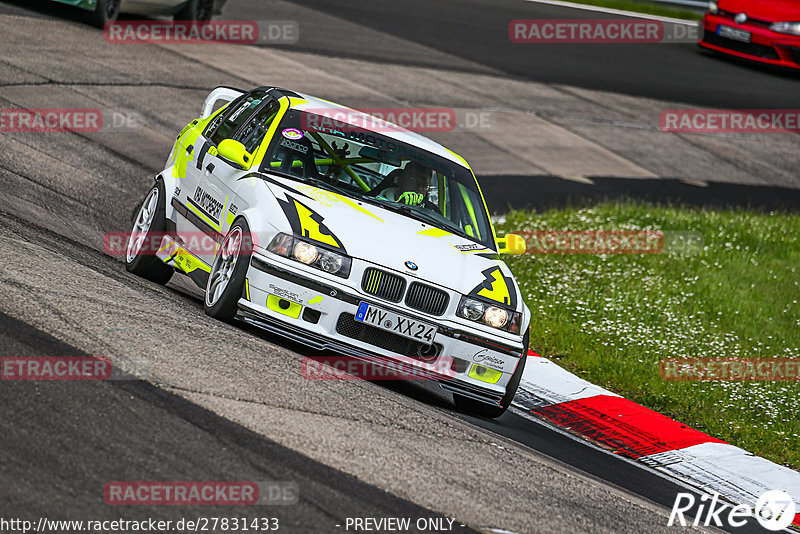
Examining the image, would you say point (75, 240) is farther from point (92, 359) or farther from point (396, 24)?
point (396, 24)

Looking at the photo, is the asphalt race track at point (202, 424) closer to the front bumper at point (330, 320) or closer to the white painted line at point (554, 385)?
the front bumper at point (330, 320)

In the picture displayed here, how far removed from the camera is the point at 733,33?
22688mm

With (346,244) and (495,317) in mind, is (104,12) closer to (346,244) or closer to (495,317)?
(346,244)

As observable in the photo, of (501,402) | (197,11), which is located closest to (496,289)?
(501,402)

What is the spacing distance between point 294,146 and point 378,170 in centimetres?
65

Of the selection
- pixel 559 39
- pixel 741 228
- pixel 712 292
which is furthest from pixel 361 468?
pixel 559 39

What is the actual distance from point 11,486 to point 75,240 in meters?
4.61

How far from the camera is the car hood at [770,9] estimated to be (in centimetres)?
2147

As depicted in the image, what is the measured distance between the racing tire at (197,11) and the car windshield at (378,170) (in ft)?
36.8

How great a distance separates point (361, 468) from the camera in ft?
17.7
